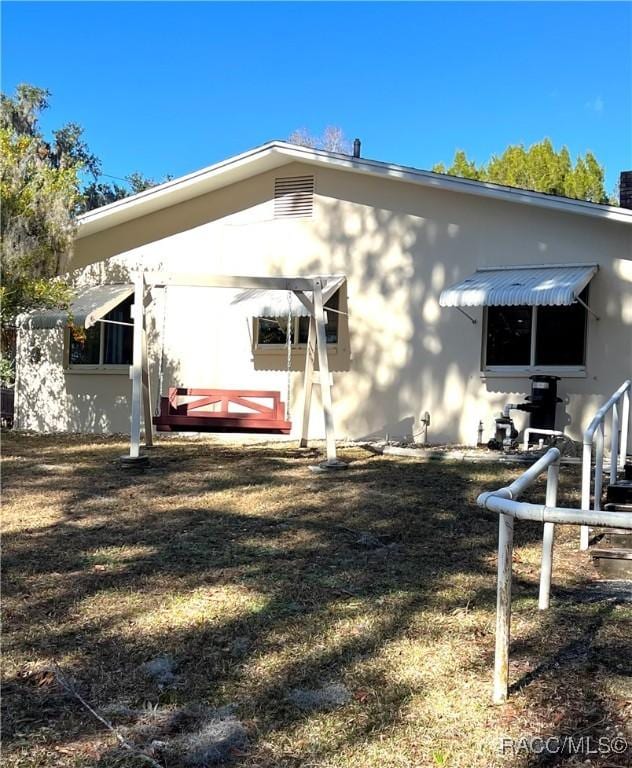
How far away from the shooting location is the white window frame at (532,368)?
34.2 ft

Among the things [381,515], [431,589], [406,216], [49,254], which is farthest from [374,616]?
[49,254]

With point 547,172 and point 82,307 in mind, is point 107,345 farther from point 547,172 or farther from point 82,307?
point 547,172

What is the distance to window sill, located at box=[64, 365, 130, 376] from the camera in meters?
13.9

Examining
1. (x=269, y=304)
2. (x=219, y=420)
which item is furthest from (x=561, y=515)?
(x=269, y=304)

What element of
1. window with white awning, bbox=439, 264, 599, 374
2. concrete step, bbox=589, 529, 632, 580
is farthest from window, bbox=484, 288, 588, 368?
concrete step, bbox=589, 529, 632, 580

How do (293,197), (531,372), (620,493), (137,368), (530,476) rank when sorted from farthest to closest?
(293,197) → (531,372) → (137,368) → (620,493) → (530,476)

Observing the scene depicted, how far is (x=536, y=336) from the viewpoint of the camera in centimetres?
1084

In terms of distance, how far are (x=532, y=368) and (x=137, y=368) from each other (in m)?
5.77

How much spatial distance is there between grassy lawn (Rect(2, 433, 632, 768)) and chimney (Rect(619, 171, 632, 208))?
7330 millimetres

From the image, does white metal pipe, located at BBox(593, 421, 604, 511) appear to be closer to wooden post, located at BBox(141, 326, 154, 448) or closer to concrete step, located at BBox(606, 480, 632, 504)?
concrete step, located at BBox(606, 480, 632, 504)

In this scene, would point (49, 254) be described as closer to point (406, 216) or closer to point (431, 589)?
point (406, 216)

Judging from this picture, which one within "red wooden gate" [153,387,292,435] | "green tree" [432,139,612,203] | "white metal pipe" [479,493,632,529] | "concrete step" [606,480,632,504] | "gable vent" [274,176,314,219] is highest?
"green tree" [432,139,612,203]

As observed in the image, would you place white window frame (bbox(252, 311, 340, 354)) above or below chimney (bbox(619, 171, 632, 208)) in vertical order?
below

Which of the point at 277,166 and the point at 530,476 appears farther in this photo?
the point at 277,166
